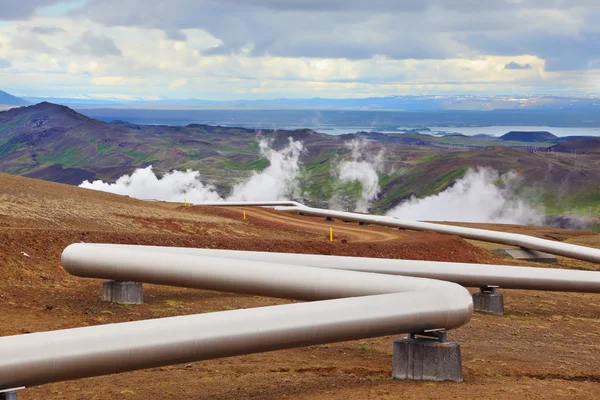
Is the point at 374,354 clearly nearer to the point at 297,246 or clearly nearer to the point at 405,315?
the point at 405,315

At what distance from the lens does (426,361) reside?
21.8 m

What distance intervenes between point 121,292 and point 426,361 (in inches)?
548

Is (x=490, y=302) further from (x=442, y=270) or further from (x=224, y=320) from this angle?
(x=224, y=320)

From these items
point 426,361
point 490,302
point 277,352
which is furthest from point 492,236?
point 426,361

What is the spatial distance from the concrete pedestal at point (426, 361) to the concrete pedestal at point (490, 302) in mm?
14327

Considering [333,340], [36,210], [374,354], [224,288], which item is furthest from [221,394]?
[36,210]

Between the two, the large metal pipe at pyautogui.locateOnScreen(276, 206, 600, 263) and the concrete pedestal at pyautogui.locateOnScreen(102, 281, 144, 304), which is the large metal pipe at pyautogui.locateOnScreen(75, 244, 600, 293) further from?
the large metal pipe at pyautogui.locateOnScreen(276, 206, 600, 263)

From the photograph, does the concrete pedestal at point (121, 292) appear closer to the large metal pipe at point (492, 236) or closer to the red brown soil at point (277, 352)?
the red brown soil at point (277, 352)

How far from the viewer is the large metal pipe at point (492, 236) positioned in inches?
2356

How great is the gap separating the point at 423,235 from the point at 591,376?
45131 mm

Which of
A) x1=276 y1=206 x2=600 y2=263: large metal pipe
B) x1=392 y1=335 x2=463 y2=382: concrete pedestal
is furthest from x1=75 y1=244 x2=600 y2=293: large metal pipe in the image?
x1=276 y1=206 x2=600 y2=263: large metal pipe

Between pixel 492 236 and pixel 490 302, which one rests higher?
pixel 490 302

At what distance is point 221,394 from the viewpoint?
63.4 feet

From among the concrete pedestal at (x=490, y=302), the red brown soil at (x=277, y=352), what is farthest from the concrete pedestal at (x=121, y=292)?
the concrete pedestal at (x=490, y=302)
